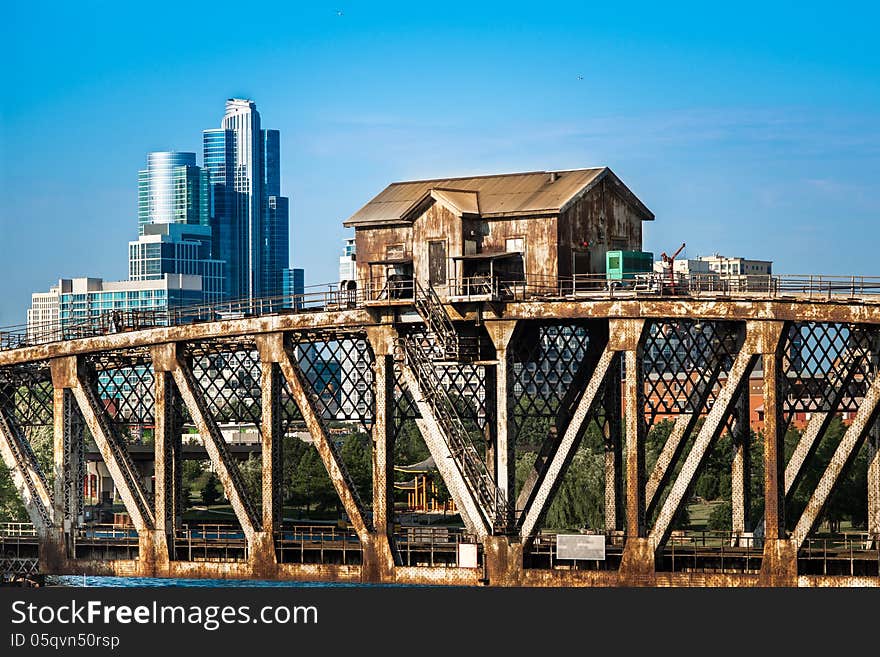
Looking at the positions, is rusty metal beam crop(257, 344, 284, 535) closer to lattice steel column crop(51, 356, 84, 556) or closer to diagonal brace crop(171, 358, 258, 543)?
diagonal brace crop(171, 358, 258, 543)

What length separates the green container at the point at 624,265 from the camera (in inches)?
2827

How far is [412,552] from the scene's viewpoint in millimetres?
73750

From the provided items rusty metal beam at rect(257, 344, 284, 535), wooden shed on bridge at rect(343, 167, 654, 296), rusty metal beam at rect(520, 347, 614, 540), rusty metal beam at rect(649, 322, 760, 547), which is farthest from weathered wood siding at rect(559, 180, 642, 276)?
rusty metal beam at rect(257, 344, 284, 535)

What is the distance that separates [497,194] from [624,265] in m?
6.15

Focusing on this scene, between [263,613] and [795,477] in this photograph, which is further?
[795,477]

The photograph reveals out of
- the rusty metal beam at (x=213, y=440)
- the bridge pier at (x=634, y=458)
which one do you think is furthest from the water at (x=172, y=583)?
the bridge pier at (x=634, y=458)

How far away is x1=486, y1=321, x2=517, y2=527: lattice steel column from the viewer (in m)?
68.7

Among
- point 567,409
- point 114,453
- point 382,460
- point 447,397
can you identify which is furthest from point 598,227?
point 114,453

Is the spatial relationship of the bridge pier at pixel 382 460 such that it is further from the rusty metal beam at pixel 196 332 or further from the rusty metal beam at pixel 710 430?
the rusty metal beam at pixel 710 430

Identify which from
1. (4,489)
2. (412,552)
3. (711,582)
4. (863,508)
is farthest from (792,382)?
(4,489)

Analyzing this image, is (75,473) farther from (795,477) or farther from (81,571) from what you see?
(795,477)

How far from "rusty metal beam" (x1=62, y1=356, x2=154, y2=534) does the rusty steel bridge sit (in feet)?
0.34

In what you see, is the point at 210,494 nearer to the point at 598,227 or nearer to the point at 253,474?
the point at 253,474

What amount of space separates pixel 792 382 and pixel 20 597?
111ft
